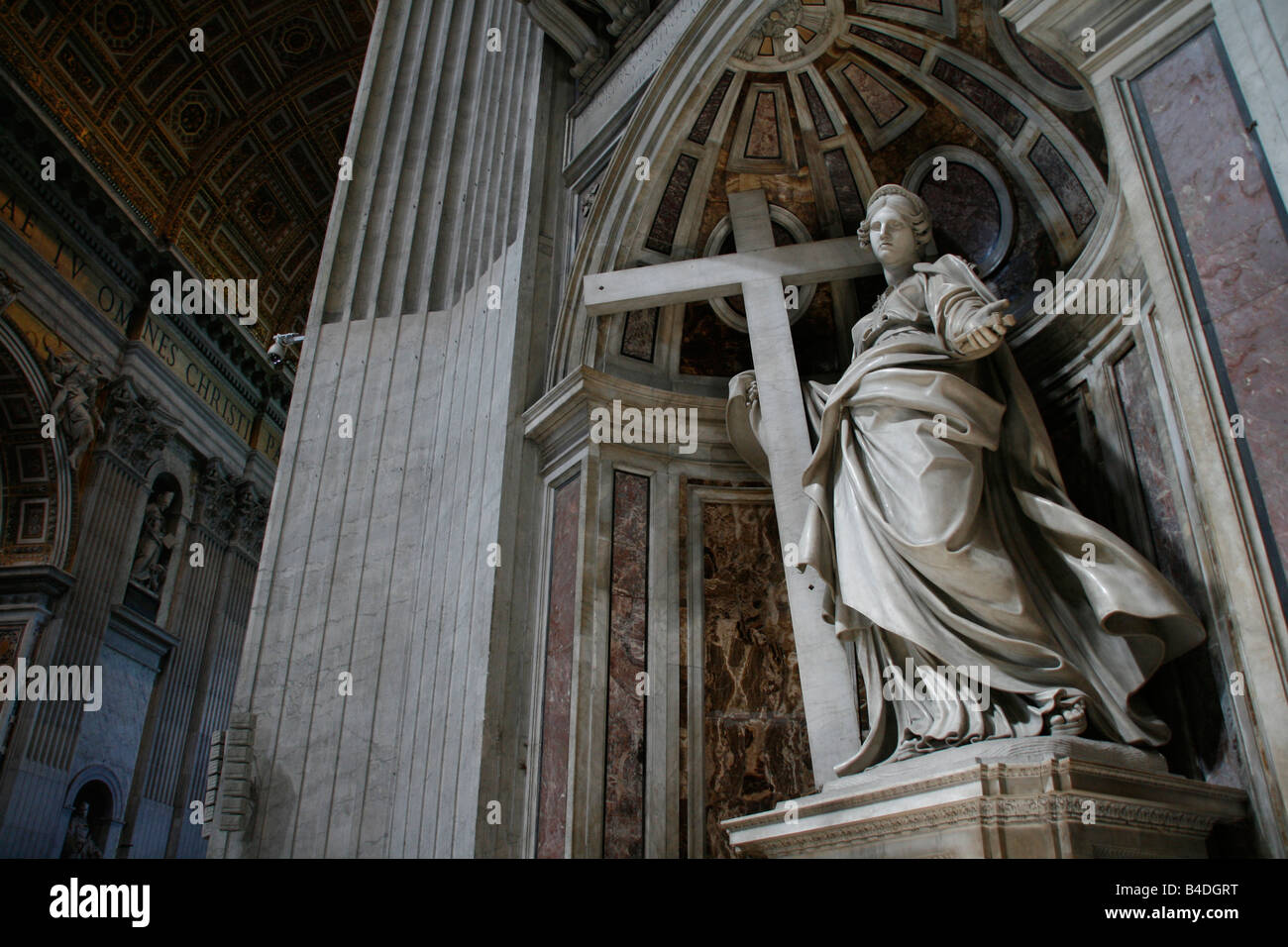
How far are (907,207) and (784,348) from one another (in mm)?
814

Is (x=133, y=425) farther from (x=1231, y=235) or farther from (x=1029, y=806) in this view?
(x=1231, y=235)

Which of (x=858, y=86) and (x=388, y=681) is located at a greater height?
(x=858, y=86)

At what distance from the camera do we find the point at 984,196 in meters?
4.89

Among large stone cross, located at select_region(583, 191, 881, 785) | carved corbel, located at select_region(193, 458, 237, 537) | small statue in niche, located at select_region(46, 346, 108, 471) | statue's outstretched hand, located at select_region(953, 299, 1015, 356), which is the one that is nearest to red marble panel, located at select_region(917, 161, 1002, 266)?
large stone cross, located at select_region(583, 191, 881, 785)

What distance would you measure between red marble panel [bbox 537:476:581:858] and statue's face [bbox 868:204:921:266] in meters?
1.83

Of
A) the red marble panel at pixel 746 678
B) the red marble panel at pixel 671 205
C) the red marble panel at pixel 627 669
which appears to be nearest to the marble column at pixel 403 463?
the red marble panel at pixel 627 669

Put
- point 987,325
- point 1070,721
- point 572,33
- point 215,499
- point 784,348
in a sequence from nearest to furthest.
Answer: point 1070,721, point 987,325, point 784,348, point 572,33, point 215,499

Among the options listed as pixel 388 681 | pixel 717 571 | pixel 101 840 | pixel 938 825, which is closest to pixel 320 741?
pixel 388 681

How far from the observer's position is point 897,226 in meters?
4.17

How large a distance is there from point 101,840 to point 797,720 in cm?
1048

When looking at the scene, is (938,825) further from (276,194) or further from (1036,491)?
A: (276,194)

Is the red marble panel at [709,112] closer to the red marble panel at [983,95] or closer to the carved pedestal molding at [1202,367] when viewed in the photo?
the red marble panel at [983,95]

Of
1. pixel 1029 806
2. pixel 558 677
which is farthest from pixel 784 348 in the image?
pixel 1029 806
